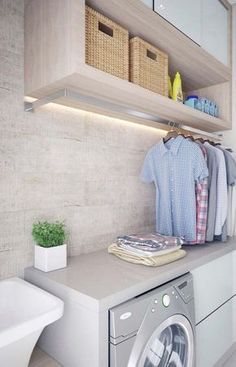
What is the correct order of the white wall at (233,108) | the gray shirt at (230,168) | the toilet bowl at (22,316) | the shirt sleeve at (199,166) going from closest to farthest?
the toilet bowl at (22,316) < the shirt sleeve at (199,166) < the gray shirt at (230,168) < the white wall at (233,108)

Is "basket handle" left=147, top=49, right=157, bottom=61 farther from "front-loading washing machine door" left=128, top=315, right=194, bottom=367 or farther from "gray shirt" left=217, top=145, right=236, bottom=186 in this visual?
"front-loading washing machine door" left=128, top=315, right=194, bottom=367

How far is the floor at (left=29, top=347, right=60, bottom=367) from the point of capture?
3.75 feet

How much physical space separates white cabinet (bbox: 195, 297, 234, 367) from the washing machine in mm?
188

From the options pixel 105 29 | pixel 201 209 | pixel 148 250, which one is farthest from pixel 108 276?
pixel 105 29

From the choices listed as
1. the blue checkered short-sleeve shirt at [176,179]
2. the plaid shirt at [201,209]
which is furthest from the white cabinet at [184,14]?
the plaid shirt at [201,209]

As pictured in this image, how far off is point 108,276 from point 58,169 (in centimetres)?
66

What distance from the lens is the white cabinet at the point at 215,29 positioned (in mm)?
1891

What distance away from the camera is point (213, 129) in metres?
2.31

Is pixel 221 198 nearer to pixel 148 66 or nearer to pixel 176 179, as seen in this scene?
pixel 176 179

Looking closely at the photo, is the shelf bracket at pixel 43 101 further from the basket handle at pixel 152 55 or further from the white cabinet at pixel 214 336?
the white cabinet at pixel 214 336

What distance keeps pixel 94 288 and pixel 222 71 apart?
1878 millimetres

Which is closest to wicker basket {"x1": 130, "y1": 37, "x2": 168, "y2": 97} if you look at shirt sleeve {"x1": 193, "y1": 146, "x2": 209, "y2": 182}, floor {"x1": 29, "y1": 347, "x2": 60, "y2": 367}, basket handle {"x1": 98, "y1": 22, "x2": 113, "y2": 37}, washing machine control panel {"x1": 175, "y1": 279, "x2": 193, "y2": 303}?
basket handle {"x1": 98, "y1": 22, "x2": 113, "y2": 37}

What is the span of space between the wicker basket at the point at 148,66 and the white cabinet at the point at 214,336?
1431 mm

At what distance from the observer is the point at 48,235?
4.35 feet
